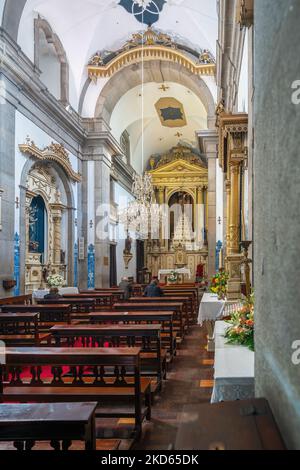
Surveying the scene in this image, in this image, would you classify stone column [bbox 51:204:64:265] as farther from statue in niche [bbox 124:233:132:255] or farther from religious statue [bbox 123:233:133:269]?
statue in niche [bbox 124:233:132:255]

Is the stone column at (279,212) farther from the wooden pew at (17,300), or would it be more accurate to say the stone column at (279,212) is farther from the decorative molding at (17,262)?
the decorative molding at (17,262)

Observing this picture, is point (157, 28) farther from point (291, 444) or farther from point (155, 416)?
point (291, 444)

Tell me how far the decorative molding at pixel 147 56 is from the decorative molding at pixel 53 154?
3.76m

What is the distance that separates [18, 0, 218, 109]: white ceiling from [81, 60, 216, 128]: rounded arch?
1101 mm

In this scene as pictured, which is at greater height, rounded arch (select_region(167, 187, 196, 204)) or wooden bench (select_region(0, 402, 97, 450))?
rounded arch (select_region(167, 187, 196, 204))

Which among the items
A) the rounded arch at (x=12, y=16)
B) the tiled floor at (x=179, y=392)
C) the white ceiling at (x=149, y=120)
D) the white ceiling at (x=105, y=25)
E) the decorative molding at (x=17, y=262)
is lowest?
the tiled floor at (x=179, y=392)

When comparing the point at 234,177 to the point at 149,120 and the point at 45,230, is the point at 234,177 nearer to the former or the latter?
the point at 45,230

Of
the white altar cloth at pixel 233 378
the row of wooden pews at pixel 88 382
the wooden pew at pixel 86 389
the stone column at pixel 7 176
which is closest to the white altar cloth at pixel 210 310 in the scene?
the row of wooden pews at pixel 88 382

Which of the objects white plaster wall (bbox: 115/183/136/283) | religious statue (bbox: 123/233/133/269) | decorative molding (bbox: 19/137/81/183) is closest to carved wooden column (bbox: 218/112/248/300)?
decorative molding (bbox: 19/137/81/183)

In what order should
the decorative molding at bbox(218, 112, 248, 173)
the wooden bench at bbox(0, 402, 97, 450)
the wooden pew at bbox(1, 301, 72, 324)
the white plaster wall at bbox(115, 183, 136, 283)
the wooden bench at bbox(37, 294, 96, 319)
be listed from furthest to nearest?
the white plaster wall at bbox(115, 183, 136, 283) → the wooden bench at bbox(37, 294, 96, 319) → the wooden pew at bbox(1, 301, 72, 324) → the decorative molding at bbox(218, 112, 248, 173) → the wooden bench at bbox(0, 402, 97, 450)

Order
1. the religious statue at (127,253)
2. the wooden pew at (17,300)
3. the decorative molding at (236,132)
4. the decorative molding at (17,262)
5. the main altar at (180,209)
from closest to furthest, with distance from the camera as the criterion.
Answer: the decorative molding at (236,132) → the wooden pew at (17,300) → the decorative molding at (17,262) → the religious statue at (127,253) → the main altar at (180,209)

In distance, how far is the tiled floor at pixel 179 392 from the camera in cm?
383

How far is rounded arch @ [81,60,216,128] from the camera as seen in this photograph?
1759 centimetres
